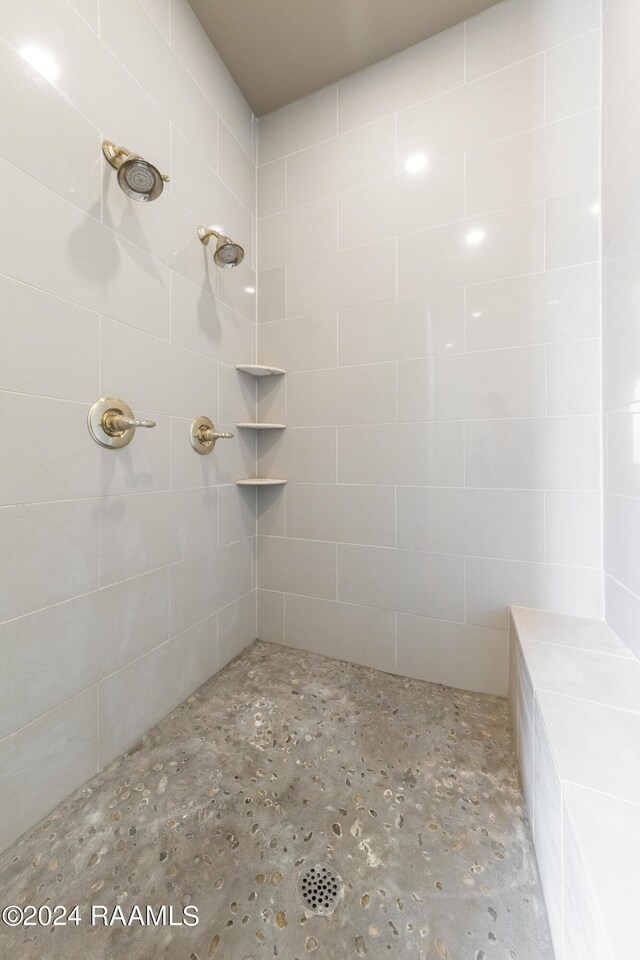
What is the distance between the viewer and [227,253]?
1.18 meters

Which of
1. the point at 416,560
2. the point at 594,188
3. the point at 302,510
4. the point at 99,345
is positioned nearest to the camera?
the point at 99,345

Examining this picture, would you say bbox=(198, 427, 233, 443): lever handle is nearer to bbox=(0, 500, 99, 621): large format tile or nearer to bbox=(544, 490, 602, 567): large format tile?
bbox=(0, 500, 99, 621): large format tile

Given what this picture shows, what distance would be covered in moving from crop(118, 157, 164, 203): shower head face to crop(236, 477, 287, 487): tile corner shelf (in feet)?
2.80

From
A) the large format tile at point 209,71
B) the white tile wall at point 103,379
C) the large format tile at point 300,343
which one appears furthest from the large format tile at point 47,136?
the large format tile at point 300,343

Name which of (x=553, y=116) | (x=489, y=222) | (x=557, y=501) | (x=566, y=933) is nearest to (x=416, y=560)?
(x=557, y=501)

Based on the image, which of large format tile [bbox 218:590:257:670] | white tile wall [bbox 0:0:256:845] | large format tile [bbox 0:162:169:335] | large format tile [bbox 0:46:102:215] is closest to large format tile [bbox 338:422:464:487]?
white tile wall [bbox 0:0:256:845]

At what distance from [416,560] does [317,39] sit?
180cm

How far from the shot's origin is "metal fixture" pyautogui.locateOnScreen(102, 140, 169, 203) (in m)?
0.81

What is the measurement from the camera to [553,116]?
3.51 feet

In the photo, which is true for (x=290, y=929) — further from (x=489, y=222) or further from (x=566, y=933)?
(x=489, y=222)

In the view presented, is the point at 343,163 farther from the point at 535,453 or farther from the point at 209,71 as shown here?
the point at 535,453

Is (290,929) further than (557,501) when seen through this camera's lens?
No

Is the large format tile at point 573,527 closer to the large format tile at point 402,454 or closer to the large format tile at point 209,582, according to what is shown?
the large format tile at point 402,454

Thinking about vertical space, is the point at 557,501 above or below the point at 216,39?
below
